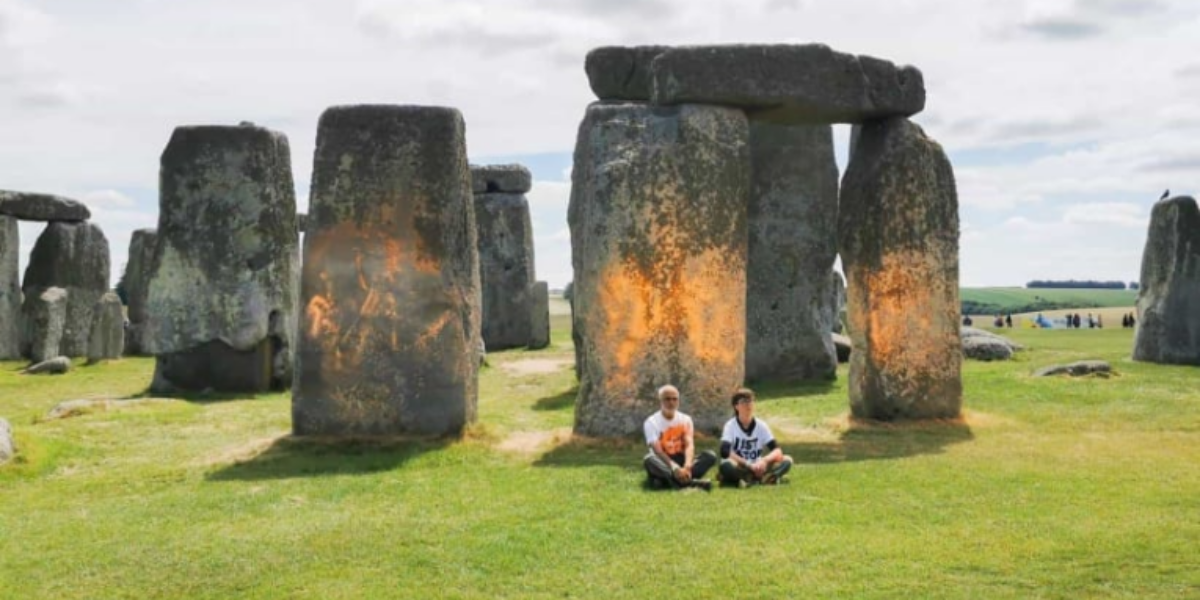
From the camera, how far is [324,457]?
40.1 feet

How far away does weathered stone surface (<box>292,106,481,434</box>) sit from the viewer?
1288 cm

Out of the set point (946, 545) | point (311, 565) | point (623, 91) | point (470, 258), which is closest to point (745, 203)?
point (623, 91)

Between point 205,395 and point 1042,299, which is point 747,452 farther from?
point 1042,299

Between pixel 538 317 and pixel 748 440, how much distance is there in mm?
18516

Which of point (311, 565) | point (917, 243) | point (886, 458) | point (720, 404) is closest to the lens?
point (311, 565)

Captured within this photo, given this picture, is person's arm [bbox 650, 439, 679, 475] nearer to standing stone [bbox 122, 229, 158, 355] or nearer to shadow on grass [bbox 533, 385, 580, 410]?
shadow on grass [bbox 533, 385, 580, 410]

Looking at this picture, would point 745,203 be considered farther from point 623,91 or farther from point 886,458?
point 886,458

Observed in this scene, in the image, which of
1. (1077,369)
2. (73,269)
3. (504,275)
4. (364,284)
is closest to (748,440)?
(364,284)

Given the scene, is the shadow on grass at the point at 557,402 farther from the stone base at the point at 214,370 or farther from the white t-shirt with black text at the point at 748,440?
the white t-shirt with black text at the point at 748,440

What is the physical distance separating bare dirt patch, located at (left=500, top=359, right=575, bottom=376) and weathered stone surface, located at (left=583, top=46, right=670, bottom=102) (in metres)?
8.68

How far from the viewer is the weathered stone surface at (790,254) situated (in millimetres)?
19547

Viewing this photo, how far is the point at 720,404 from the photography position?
12891 mm

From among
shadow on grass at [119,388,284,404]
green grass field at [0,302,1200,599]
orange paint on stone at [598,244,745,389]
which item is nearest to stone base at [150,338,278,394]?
shadow on grass at [119,388,284,404]

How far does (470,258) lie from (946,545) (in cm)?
682
